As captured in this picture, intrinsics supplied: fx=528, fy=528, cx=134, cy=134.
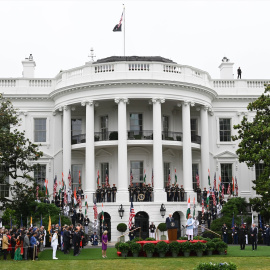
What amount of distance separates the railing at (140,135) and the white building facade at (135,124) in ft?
0.25

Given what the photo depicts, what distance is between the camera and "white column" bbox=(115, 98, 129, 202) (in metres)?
36.0

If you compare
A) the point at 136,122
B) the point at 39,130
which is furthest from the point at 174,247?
the point at 39,130

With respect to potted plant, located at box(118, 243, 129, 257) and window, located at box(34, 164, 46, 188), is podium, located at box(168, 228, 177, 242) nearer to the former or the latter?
potted plant, located at box(118, 243, 129, 257)

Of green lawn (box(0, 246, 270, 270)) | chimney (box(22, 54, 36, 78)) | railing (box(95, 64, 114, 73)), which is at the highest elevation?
chimney (box(22, 54, 36, 78))

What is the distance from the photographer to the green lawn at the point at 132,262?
2091 centimetres

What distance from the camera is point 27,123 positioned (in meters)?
41.9

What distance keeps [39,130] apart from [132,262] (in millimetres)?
22124

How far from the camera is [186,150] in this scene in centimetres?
3803

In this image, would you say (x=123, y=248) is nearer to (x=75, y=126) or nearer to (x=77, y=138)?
(x=77, y=138)

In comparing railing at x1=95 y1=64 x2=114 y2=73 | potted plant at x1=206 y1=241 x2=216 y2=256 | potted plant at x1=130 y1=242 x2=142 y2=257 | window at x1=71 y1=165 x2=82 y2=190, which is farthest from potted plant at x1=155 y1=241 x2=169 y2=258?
window at x1=71 y1=165 x2=82 y2=190

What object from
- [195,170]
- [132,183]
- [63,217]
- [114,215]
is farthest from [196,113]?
[63,217]

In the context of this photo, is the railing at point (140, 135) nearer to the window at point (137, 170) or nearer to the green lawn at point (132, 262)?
the window at point (137, 170)

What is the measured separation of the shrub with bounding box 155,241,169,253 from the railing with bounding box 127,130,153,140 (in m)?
15.8

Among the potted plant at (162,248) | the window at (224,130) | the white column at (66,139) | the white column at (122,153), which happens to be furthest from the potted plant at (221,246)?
the window at (224,130)
